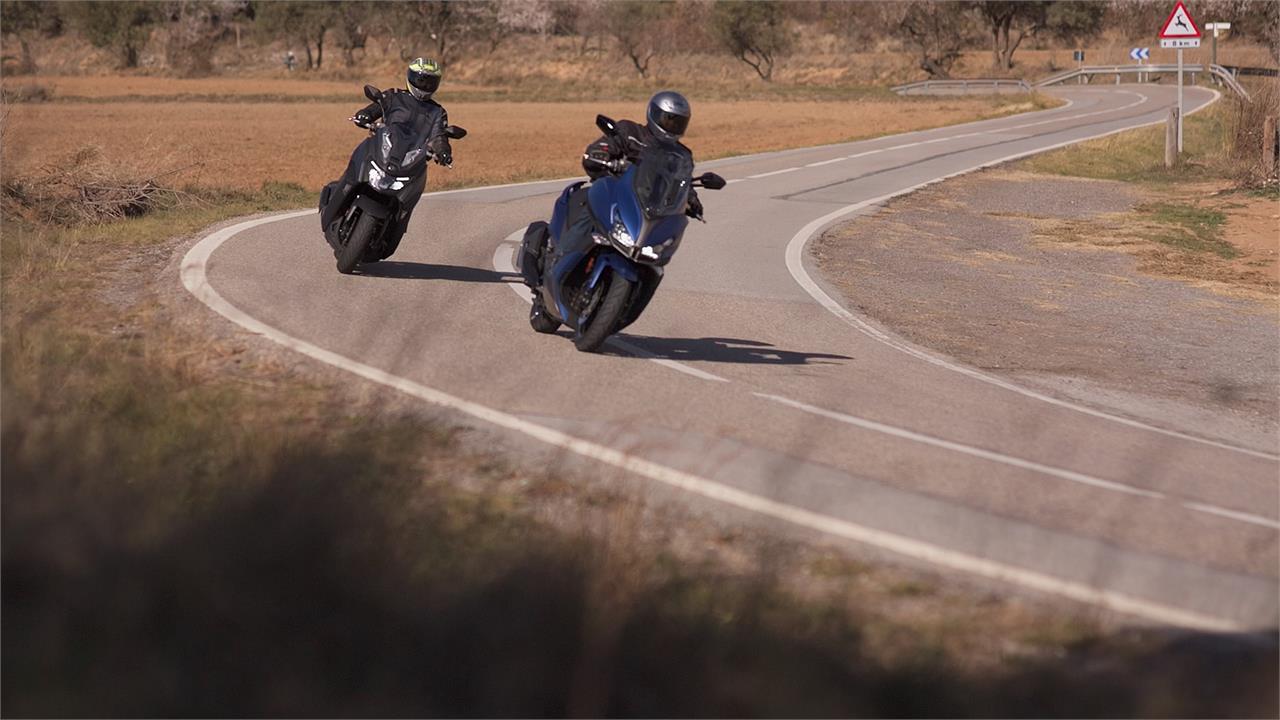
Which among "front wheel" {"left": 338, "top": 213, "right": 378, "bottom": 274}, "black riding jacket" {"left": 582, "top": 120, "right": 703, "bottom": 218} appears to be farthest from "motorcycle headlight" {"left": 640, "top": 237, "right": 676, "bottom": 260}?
"front wheel" {"left": 338, "top": 213, "right": 378, "bottom": 274}

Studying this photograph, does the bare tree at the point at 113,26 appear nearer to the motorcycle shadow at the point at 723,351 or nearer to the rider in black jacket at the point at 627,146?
the motorcycle shadow at the point at 723,351

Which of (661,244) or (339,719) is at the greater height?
(661,244)

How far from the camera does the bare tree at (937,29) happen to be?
9588 centimetres

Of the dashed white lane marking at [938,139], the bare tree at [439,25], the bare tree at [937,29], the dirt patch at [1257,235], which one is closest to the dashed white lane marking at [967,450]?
the dirt patch at [1257,235]

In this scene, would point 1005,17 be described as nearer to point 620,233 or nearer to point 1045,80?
point 1045,80

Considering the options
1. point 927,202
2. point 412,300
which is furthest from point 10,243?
point 927,202

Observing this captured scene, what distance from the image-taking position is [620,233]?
337 inches

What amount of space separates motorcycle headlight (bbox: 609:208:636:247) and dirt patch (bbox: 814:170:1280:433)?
9.76 ft

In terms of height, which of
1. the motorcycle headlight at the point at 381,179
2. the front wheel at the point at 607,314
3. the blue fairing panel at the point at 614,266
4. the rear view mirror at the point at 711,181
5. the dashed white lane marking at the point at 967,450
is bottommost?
the dashed white lane marking at the point at 967,450

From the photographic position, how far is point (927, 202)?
22.9 meters

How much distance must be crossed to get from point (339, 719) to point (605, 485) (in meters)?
2.40

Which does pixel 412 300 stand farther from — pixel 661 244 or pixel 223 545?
pixel 223 545

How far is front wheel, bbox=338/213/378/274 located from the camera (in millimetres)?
11141

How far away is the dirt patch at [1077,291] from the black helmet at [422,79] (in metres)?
3.91
